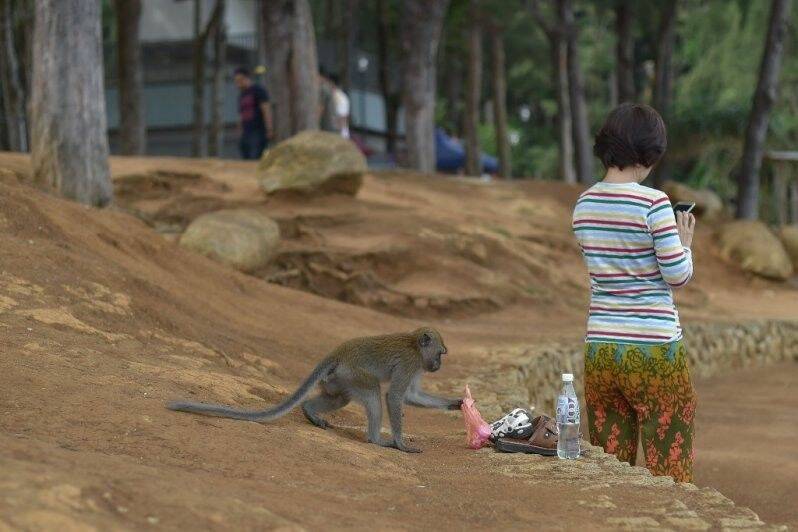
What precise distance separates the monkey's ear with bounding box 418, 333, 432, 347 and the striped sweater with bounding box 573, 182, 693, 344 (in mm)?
1397

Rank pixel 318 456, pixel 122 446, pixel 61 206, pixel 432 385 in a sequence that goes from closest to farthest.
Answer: pixel 122 446 → pixel 318 456 → pixel 432 385 → pixel 61 206

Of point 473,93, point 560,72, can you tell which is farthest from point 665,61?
point 473,93

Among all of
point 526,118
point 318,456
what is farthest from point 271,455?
point 526,118

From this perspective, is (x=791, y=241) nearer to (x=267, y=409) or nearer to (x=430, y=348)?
(x=430, y=348)

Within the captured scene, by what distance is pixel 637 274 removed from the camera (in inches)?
210

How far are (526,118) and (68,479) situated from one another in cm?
5844

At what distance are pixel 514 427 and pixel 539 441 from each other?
218 mm

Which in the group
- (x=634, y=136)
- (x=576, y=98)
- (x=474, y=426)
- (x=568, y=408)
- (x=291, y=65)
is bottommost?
(x=474, y=426)

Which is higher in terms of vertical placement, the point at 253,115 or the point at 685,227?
the point at 685,227

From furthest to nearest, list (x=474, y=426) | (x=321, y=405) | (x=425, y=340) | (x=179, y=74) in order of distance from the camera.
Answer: (x=179, y=74) < (x=321, y=405) < (x=425, y=340) < (x=474, y=426)

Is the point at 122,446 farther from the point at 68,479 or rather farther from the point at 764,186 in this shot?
the point at 764,186

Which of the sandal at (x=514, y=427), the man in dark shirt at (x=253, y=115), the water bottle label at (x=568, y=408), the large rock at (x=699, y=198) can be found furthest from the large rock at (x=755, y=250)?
the water bottle label at (x=568, y=408)

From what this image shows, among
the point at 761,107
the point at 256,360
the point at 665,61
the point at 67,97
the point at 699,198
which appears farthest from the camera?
the point at 665,61

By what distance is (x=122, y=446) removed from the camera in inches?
205
